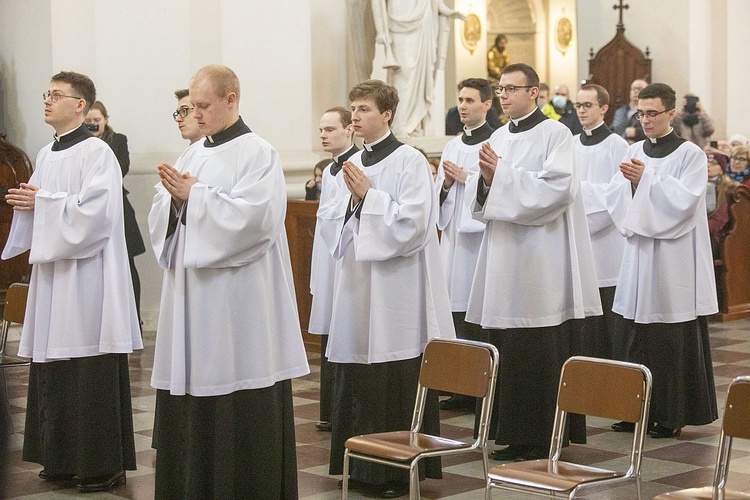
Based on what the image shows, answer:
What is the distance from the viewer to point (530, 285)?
6.58 meters

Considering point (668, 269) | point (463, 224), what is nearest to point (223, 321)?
point (463, 224)

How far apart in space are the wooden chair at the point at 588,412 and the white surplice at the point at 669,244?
8.48 feet

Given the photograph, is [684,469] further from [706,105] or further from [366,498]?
[706,105]

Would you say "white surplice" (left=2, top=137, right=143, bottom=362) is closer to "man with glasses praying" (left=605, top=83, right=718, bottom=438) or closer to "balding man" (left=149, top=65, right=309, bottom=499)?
"balding man" (left=149, top=65, right=309, bottom=499)

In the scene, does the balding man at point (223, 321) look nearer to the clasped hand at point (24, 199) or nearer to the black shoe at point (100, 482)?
the black shoe at point (100, 482)

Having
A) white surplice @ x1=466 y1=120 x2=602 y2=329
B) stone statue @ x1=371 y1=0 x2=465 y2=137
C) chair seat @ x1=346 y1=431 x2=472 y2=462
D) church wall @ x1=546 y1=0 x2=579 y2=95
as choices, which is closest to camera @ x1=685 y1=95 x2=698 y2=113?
stone statue @ x1=371 y1=0 x2=465 y2=137

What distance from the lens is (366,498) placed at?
5770 millimetres

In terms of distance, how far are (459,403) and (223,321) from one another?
318 cm

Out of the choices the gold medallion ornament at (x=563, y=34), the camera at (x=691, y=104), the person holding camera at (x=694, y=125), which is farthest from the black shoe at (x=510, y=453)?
the gold medallion ornament at (x=563, y=34)

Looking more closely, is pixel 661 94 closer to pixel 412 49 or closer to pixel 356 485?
pixel 356 485

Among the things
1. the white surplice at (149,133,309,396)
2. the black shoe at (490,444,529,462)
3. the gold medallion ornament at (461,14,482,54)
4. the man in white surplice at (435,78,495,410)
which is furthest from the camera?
the gold medallion ornament at (461,14,482,54)

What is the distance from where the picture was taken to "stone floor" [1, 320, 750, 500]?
5.93 metres

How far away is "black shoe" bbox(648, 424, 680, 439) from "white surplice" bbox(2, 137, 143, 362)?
3104 mm

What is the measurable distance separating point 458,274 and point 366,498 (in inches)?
91.8
